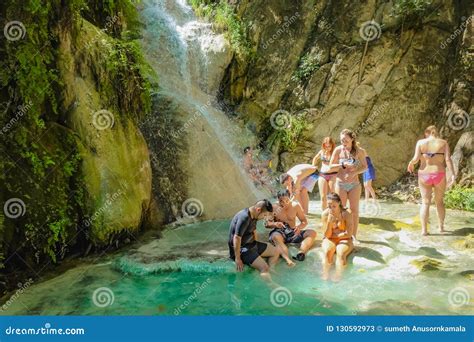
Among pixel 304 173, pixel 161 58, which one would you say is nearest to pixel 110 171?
pixel 304 173

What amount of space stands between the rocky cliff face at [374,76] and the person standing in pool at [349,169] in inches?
226

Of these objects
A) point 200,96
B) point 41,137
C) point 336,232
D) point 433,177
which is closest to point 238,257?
point 336,232

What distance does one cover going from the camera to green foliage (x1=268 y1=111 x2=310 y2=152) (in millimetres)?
12984

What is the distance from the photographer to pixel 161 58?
44.4 ft

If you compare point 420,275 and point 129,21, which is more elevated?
point 129,21

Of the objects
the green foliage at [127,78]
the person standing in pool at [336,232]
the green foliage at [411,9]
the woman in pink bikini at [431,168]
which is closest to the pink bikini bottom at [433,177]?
the woman in pink bikini at [431,168]

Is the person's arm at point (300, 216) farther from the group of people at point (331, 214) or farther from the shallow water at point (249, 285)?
the shallow water at point (249, 285)

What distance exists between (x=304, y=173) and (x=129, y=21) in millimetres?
5551

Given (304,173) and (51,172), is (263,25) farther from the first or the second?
(51,172)

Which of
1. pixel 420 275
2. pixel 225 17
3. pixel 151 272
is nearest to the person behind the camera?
pixel 420 275

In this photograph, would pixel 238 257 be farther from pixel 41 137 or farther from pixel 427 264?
pixel 41 137

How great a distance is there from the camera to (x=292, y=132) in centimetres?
1307

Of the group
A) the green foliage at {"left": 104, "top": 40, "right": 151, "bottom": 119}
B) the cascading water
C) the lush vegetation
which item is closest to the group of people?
the cascading water

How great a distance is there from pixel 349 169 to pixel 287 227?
1444 mm
